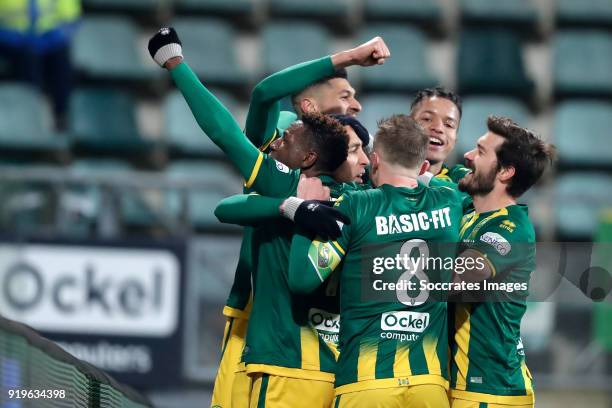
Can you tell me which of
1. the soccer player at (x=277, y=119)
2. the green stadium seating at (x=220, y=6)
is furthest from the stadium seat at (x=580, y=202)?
the soccer player at (x=277, y=119)

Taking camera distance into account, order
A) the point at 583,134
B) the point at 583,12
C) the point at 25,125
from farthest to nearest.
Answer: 1. the point at 583,12
2. the point at 583,134
3. the point at 25,125

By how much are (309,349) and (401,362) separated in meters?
0.45

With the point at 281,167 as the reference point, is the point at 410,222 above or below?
below

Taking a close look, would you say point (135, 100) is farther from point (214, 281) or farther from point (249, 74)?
point (214, 281)

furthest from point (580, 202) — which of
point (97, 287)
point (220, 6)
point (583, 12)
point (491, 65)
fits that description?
point (220, 6)

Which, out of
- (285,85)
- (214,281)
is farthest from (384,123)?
(214,281)

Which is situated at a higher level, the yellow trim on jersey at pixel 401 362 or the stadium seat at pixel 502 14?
the stadium seat at pixel 502 14

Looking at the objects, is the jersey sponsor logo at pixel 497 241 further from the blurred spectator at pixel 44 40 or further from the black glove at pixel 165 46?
the blurred spectator at pixel 44 40

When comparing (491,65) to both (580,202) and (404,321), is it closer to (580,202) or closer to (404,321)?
(580,202)

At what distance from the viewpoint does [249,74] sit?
13.8 meters

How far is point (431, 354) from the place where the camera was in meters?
4.86

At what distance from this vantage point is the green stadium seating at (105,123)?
1271cm

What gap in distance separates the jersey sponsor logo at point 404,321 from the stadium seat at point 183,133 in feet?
27.3

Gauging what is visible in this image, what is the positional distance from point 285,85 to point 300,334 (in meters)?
1.02
